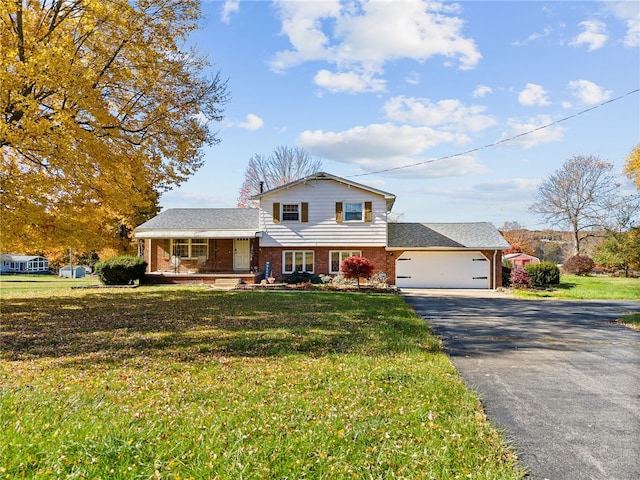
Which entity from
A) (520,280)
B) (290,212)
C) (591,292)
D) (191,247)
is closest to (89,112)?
(290,212)

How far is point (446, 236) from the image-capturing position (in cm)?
2541

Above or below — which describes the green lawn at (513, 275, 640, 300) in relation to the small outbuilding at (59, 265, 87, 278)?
Result: below

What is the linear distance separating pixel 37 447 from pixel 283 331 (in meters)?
5.96

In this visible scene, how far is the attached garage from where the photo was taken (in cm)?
2406

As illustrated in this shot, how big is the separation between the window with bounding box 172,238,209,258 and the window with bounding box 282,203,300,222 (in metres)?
5.13

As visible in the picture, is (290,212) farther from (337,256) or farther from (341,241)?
(337,256)

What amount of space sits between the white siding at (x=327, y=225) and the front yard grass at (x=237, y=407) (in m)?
15.0

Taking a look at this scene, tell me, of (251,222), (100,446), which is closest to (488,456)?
(100,446)

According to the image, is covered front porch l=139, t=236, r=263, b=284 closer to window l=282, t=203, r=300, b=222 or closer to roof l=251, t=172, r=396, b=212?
window l=282, t=203, r=300, b=222

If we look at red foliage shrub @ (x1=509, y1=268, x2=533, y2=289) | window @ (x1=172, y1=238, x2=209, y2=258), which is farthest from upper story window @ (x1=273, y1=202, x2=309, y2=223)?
red foliage shrub @ (x1=509, y1=268, x2=533, y2=289)

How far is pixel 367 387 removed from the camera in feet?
17.5

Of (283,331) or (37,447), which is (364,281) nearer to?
(283,331)

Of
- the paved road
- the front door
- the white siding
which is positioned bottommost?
the paved road

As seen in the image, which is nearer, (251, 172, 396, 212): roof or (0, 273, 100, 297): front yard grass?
(0, 273, 100, 297): front yard grass
